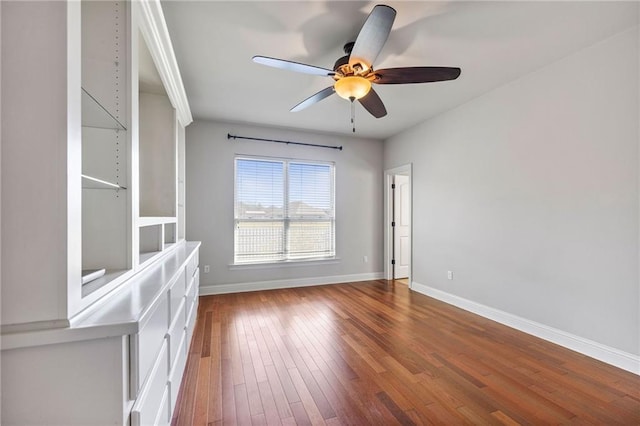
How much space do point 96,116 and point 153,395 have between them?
1.40 m

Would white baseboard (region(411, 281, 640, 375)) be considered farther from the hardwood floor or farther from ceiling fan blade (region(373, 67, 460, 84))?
ceiling fan blade (region(373, 67, 460, 84))

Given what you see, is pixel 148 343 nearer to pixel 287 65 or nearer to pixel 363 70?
pixel 287 65

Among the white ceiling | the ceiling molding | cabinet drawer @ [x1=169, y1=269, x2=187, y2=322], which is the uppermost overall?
the white ceiling

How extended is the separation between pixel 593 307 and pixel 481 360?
44.4 inches

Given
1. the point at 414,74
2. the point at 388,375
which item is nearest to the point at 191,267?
the point at 388,375

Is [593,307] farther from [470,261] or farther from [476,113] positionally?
[476,113]

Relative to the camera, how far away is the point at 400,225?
5426 mm

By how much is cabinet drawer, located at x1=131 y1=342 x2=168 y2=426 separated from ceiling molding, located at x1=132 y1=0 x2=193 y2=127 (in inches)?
75.6

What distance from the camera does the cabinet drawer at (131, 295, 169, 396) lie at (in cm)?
94

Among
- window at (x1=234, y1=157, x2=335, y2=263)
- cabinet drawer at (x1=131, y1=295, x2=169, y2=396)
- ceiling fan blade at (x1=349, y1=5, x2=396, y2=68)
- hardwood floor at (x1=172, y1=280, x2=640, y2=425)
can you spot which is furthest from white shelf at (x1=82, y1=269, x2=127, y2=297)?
window at (x1=234, y1=157, x2=335, y2=263)

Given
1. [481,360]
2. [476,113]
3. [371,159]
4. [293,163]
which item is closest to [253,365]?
[481,360]

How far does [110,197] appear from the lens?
1.43 meters

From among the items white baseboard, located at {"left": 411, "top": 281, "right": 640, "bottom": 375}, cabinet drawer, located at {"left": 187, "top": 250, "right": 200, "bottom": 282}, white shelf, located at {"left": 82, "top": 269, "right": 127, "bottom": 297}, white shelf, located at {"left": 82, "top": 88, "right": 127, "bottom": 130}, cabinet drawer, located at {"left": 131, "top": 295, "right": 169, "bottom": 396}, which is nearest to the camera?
cabinet drawer, located at {"left": 131, "top": 295, "right": 169, "bottom": 396}

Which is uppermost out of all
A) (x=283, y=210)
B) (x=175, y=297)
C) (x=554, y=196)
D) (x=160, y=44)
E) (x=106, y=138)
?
(x=160, y=44)
